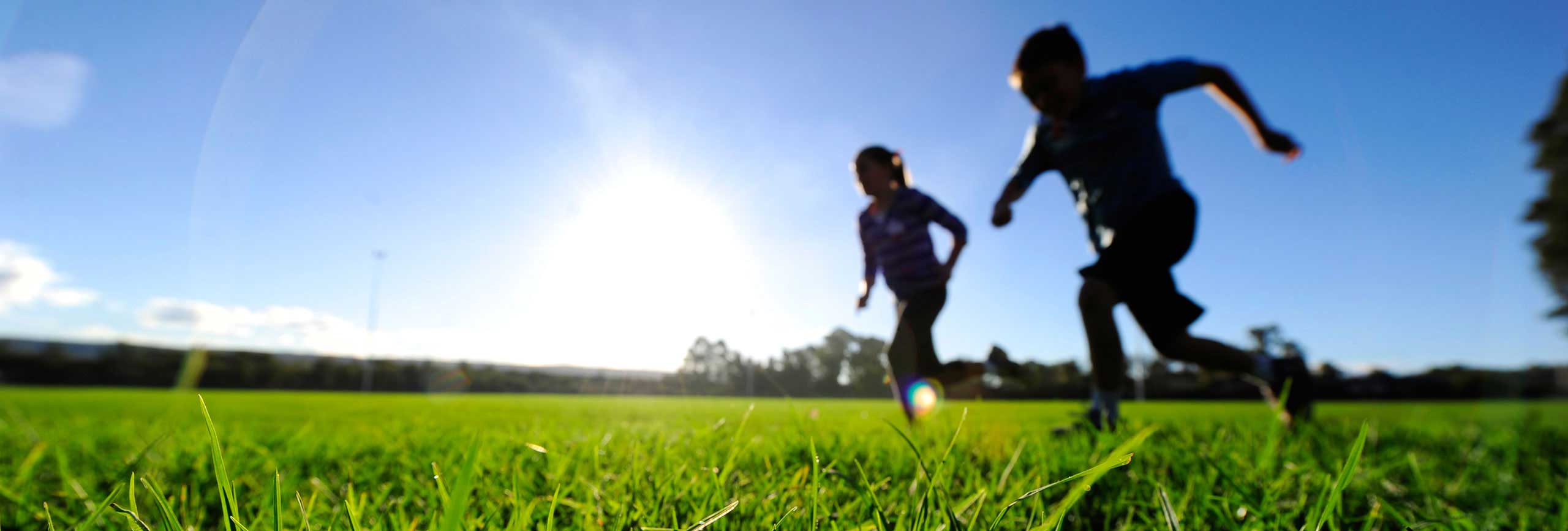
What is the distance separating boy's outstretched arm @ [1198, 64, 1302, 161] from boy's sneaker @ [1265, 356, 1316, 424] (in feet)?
3.05

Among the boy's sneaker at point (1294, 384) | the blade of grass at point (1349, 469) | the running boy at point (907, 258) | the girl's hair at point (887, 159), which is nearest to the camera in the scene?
the blade of grass at point (1349, 469)

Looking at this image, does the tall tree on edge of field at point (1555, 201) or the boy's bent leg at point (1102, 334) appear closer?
the boy's bent leg at point (1102, 334)

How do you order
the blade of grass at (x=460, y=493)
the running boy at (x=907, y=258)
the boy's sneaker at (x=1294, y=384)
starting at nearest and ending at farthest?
the blade of grass at (x=460, y=493) → the boy's sneaker at (x=1294, y=384) → the running boy at (x=907, y=258)

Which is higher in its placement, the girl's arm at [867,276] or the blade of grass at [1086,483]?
the girl's arm at [867,276]

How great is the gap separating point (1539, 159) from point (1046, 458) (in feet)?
135

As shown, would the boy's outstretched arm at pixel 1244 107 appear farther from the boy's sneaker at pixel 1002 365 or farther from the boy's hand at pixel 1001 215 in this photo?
the boy's sneaker at pixel 1002 365

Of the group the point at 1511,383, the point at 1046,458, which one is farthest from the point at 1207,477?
the point at 1511,383

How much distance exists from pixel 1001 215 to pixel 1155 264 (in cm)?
79

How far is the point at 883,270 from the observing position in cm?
406

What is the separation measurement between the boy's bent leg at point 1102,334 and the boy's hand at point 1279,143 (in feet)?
3.24

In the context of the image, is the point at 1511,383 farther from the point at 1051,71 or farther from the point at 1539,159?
the point at 1051,71

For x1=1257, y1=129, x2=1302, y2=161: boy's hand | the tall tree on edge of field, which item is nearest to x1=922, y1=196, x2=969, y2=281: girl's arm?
x1=1257, y1=129, x2=1302, y2=161: boy's hand

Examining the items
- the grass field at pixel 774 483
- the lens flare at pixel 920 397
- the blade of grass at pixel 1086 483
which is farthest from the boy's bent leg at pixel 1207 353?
the blade of grass at pixel 1086 483

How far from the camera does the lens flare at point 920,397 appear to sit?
142 inches
